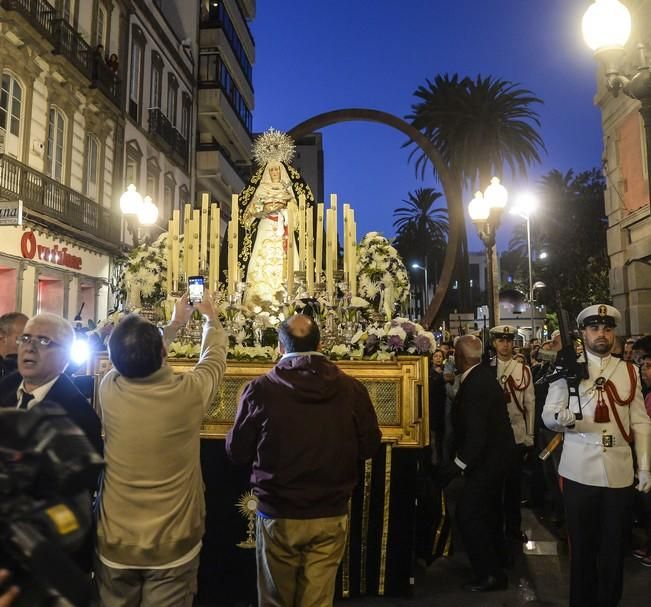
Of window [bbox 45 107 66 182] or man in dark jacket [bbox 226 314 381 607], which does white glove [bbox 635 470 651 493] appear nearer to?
man in dark jacket [bbox 226 314 381 607]

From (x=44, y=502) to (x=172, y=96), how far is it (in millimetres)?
28078

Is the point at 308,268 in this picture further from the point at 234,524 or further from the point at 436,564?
the point at 436,564

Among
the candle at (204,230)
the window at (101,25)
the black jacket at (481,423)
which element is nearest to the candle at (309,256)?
the candle at (204,230)

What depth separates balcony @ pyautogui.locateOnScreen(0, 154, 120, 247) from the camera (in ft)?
48.1

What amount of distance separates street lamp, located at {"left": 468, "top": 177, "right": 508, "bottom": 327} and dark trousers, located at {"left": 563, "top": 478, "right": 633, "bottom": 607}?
6.65 m

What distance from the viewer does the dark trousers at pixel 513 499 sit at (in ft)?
19.3

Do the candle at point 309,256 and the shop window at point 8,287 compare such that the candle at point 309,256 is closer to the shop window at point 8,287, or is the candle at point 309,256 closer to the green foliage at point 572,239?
the shop window at point 8,287

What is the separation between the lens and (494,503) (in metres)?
4.95

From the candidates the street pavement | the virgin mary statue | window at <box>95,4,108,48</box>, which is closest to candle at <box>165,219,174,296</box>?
the virgin mary statue

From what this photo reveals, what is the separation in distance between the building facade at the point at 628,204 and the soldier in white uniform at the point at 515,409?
9.66 metres

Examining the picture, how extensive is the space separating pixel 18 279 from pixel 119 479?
1472 cm

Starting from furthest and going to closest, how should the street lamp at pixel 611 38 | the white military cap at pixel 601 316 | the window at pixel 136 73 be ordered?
the window at pixel 136 73, the street lamp at pixel 611 38, the white military cap at pixel 601 316

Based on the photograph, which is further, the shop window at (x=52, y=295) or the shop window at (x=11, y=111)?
the shop window at (x=52, y=295)

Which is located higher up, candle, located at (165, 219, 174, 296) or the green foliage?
the green foliage
